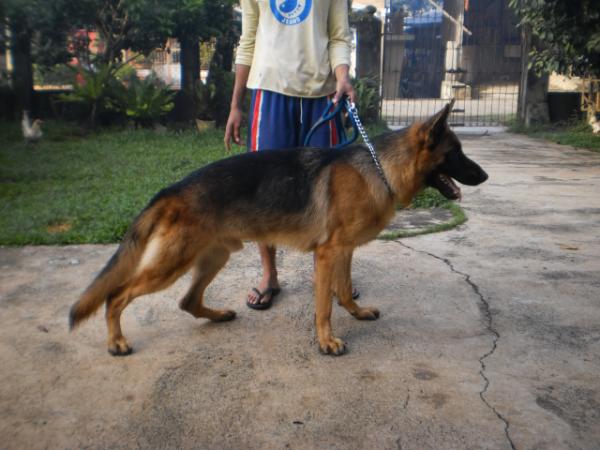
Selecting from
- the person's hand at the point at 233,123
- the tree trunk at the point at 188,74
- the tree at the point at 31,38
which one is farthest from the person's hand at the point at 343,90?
the tree trunk at the point at 188,74

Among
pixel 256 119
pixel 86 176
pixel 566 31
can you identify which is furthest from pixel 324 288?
pixel 566 31

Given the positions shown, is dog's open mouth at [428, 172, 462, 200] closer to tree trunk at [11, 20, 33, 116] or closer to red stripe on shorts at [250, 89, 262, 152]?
red stripe on shorts at [250, 89, 262, 152]

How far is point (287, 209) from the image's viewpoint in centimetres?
341

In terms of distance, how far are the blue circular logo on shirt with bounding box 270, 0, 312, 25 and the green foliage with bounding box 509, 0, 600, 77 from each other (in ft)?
22.3

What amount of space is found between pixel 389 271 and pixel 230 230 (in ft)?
5.21

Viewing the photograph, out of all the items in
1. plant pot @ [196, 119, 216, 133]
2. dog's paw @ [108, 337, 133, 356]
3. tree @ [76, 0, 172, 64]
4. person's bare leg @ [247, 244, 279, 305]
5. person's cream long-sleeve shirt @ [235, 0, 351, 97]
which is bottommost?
dog's paw @ [108, 337, 133, 356]

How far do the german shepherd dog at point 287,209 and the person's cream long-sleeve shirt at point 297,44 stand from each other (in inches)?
23.3

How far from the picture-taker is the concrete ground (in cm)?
250

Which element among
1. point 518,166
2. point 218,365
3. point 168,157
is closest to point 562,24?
point 518,166

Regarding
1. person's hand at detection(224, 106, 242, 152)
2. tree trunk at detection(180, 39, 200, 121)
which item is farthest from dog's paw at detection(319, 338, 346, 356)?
tree trunk at detection(180, 39, 200, 121)

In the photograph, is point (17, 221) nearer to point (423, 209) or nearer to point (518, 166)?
point (423, 209)

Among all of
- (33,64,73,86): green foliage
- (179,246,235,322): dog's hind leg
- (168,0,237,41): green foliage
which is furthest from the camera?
(33,64,73,86): green foliage

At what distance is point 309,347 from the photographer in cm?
332

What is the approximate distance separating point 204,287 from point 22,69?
12.7 m
